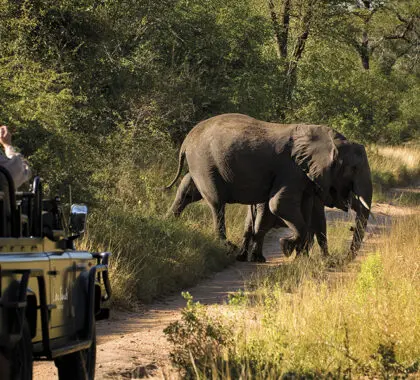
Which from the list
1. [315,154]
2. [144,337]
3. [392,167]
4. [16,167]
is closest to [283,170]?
[315,154]

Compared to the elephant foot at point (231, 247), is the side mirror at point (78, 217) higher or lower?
higher

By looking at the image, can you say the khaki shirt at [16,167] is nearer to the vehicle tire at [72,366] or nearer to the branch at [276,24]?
the vehicle tire at [72,366]

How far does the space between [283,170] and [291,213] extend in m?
0.77

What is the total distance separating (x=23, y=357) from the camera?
207 inches

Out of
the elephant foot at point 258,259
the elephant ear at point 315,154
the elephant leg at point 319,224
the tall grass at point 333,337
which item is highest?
the elephant ear at point 315,154

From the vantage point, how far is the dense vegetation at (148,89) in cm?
1343

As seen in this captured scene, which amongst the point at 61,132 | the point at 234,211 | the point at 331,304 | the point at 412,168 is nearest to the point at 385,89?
the point at 412,168

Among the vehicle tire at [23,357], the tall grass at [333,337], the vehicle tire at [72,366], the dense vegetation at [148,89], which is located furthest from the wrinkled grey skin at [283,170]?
the vehicle tire at [23,357]

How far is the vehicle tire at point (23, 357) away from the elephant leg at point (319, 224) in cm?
1056

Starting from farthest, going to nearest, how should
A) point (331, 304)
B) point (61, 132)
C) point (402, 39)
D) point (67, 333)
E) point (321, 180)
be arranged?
point (402, 39)
point (321, 180)
point (61, 132)
point (331, 304)
point (67, 333)

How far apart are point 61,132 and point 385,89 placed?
29173 millimetres

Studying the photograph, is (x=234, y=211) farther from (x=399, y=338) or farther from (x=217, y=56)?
(x=399, y=338)

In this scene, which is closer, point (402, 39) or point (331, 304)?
point (331, 304)

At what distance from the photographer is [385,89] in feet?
136
